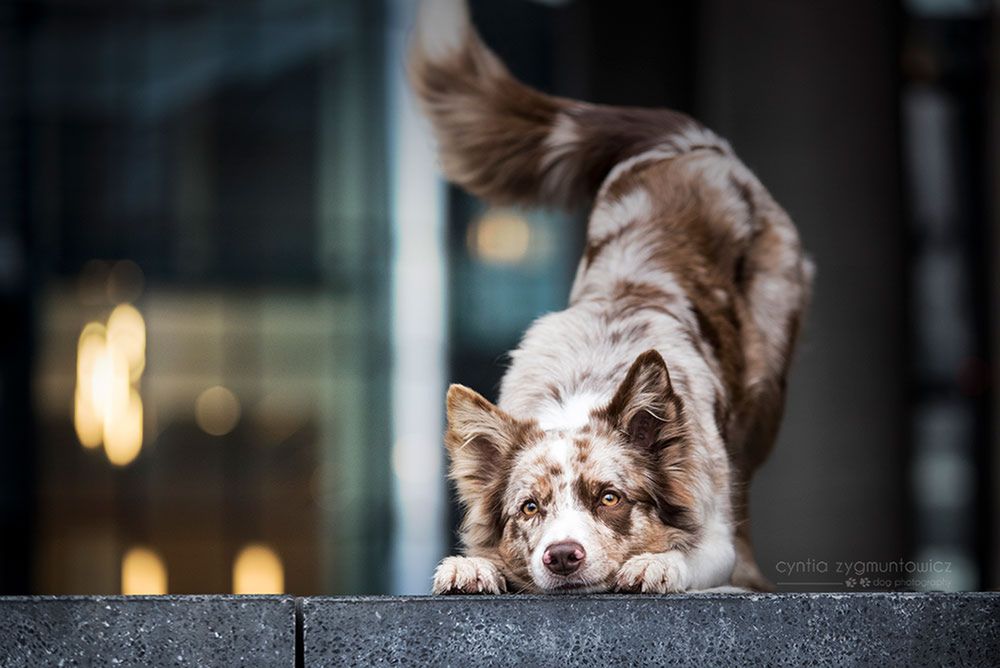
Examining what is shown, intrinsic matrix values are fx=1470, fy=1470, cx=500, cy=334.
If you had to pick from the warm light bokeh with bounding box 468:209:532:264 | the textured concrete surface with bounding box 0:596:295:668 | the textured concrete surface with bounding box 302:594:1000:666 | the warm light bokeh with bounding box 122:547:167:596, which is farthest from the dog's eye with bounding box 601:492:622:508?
the warm light bokeh with bounding box 122:547:167:596

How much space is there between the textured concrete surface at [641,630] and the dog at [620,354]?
0.09 metres

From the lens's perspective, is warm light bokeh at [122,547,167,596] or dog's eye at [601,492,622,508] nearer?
dog's eye at [601,492,622,508]

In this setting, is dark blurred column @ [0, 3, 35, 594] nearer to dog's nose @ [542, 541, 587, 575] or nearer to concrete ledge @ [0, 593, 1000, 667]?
concrete ledge @ [0, 593, 1000, 667]

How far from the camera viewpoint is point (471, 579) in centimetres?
445

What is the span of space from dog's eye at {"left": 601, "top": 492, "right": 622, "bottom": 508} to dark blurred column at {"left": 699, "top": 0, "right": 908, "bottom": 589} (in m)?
4.81

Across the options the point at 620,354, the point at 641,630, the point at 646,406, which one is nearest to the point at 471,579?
the point at 641,630

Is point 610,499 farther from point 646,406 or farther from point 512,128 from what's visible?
point 512,128

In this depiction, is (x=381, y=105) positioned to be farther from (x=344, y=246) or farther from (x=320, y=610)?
(x=320, y=610)

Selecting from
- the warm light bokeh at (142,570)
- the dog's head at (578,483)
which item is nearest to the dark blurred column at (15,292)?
the warm light bokeh at (142,570)

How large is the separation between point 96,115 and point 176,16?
1.99m

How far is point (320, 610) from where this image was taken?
14.8 feet

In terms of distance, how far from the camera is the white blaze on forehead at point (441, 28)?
5637mm

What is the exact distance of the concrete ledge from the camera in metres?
4.48

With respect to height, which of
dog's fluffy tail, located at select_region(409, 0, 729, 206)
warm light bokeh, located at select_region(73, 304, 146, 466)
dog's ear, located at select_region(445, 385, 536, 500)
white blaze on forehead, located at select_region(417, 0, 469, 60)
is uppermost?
white blaze on forehead, located at select_region(417, 0, 469, 60)
